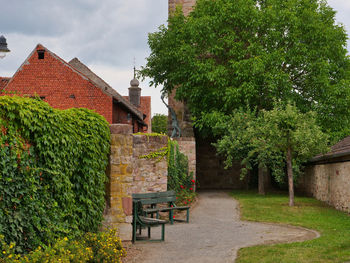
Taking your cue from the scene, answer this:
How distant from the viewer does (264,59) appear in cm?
2097

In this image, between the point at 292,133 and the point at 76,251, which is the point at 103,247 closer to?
the point at 76,251

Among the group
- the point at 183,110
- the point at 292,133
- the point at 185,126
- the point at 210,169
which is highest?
the point at 183,110

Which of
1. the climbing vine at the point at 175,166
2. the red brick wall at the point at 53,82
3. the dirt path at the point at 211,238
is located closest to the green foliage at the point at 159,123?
the red brick wall at the point at 53,82

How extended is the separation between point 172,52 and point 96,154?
16.3m

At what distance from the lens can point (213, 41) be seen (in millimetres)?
22547

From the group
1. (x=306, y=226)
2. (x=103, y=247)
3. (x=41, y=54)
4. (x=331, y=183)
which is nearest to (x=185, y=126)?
(x=41, y=54)

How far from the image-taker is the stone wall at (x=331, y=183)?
594 inches

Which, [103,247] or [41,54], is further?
[41,54]

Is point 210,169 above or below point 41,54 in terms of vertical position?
below

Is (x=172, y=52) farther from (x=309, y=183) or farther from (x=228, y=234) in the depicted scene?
(x=228, y=234)

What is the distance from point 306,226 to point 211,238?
3246mm

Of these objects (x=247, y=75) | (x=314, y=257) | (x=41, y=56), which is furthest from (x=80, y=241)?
(x=41, y=56)

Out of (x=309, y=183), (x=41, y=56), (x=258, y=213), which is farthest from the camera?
(x=41, y=56)

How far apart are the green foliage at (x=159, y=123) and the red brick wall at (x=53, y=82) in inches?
1748
